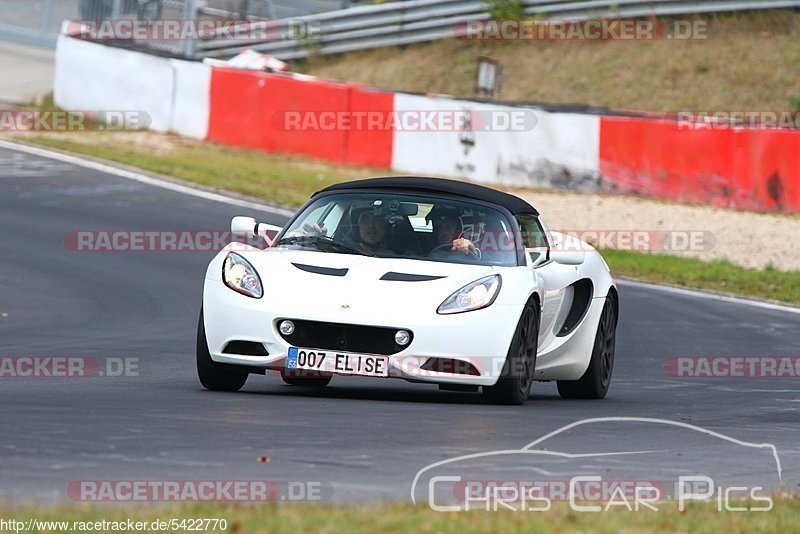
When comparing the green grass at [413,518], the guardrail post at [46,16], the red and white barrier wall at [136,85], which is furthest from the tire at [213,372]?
the guardrail post at [46,16]

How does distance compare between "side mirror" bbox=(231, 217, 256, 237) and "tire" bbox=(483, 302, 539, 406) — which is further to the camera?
"side mirror" bbox=(231, 217, 256, 237)

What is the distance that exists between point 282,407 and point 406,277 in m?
1.06

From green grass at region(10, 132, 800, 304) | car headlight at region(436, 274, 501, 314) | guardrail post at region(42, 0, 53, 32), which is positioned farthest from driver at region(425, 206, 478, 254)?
guardrail post at region(42, 0, 53, 32)

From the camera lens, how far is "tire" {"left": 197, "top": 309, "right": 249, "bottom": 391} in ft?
29.1

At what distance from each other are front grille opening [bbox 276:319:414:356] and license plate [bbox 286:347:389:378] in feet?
0.14

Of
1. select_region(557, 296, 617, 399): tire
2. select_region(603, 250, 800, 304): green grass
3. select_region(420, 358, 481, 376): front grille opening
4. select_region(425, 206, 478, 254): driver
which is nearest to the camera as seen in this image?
select_region(420, 358, 481, 376): front grille opening

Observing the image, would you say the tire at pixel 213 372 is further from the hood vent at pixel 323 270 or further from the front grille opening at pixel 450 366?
the front grille opening at pixel 450 366

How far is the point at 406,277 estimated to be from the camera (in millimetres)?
8742

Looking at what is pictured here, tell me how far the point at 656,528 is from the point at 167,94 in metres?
22.8

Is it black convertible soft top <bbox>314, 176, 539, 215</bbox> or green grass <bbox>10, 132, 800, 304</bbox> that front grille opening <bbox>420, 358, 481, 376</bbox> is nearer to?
→ black convertible soft top <bbox>314, 176, 539, 215</bbox>

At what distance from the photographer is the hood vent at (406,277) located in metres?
8.70

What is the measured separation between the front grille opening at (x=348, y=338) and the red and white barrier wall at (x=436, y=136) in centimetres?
1383

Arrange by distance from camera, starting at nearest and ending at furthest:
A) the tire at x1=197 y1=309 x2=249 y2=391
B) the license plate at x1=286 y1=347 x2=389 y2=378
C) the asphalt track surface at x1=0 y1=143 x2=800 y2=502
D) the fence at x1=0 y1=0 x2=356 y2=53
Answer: the asphalt track surface at x1=0 y1=143 x2=800 y2=502
the license plate at x1=286 y1=347 x2=389 y2=378
the tire at x1=197 y1=309 x2=249 y2=391
the fence at x1=0 y1=0 x2=356 y2=53

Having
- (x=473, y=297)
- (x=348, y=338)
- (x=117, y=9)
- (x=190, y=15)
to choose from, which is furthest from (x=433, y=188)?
(x=117, y=9)
